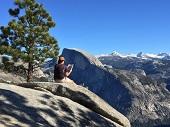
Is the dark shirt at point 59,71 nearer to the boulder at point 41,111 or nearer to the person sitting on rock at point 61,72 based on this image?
the person sitting on rock at point 61,72

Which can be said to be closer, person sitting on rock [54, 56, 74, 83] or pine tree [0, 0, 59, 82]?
person sitting on rock [54, 56, 74, 83]

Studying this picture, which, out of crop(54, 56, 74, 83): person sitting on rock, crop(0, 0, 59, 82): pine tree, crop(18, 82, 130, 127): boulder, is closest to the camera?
crop(18, 82, 130, 127): boulder

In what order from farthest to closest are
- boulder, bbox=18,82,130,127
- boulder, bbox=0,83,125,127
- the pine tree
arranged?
1. the pine tree
2. boulder, bbox=18,82,130,127
3. boulder, bbox=0,83,125,127

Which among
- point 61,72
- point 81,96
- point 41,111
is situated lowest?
point 41,111

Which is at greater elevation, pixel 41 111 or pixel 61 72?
pixel 61 72

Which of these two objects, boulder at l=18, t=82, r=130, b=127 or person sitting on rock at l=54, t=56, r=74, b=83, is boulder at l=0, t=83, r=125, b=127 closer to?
boulder at l=18, t=82, r=130, b=127

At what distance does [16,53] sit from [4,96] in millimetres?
41942

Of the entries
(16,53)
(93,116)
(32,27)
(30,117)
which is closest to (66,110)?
(93,116)

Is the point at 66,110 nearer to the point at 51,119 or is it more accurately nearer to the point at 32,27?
the point at 51,119

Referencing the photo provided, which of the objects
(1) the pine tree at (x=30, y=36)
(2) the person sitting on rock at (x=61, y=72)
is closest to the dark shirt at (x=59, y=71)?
(2) the person sitting on rock at (x=61, y=72)

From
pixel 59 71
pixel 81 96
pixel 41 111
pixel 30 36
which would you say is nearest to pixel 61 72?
pixel 59 71

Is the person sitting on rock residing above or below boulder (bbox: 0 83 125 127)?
above

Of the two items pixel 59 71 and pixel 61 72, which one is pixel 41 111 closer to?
pixel 61 72

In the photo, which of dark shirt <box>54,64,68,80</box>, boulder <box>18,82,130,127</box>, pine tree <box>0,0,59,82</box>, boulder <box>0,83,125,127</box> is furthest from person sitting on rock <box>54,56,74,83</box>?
pine tree <box>0,0,59,82</box>
